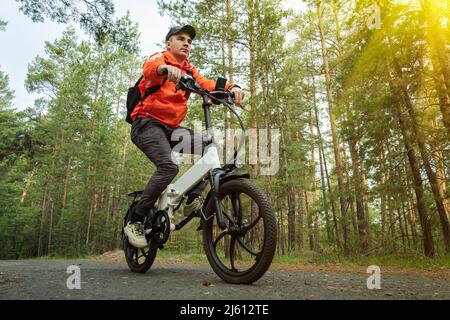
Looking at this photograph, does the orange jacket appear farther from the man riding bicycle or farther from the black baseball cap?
the black baseball cap

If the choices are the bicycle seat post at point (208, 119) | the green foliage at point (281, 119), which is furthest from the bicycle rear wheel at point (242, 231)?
the green foliage at point (281, 119)

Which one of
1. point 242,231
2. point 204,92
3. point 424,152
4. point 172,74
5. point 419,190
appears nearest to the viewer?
point 242,231

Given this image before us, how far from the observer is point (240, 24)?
42.3 feet

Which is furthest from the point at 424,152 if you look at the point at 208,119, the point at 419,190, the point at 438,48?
the point at 208,119

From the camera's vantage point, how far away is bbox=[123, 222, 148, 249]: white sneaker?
3.57m

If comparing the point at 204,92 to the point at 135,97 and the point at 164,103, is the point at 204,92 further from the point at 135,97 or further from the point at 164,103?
the point at 135,97

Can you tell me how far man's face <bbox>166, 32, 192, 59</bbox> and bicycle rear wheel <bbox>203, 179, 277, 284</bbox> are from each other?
5.32ft

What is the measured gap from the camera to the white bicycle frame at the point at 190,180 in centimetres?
323

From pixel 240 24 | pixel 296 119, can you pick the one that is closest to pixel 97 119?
pixel 296 119

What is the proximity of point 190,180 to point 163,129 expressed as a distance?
0.65 metres

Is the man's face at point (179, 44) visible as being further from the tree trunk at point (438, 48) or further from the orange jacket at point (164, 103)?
the tree trunk at point (438, 48)

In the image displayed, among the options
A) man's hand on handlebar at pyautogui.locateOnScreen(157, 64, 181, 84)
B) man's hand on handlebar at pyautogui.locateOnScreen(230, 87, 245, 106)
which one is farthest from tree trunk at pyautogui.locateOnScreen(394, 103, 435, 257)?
man's hand on handlebar at pyautogui.locateOnScreen(157, 64, 181, 84)

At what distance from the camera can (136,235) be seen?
3631mm

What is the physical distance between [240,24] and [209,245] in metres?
11.5
